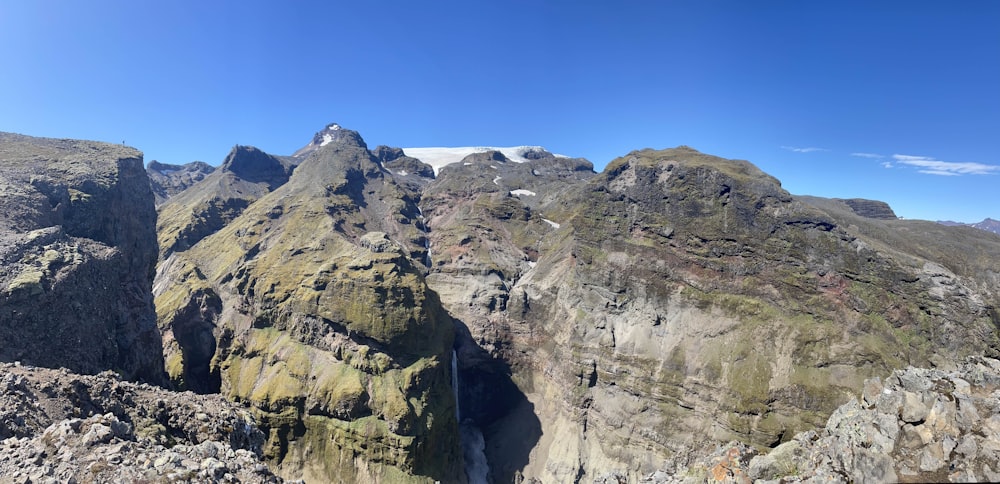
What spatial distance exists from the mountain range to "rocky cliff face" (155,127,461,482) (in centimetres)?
43

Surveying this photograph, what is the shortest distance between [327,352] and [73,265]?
3895 cm

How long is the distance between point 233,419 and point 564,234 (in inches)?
3612

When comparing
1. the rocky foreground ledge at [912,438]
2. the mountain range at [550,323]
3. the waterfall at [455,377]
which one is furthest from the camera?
the waterfall at [455,377]

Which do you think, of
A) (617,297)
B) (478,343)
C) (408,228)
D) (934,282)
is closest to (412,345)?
(478,343)

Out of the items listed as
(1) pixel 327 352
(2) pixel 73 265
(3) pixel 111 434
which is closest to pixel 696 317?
(1) pixel 327 352

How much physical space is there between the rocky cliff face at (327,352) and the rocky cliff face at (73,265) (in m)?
19.3

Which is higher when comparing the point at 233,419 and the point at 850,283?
the point at 850,283

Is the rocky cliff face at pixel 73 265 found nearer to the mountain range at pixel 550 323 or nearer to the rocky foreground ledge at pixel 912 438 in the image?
the mountain range at pixel 550 323

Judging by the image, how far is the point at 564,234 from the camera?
115125mm

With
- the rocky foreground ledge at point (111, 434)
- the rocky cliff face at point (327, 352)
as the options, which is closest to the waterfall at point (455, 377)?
the rocky cliff face at point (327, 352)

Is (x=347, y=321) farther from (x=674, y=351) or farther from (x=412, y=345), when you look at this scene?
(x=674, y=351)

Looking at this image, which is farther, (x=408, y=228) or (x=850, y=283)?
(x=408, y=228)

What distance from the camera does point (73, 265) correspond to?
45.6 m

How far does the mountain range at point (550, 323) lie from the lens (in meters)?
60.3
